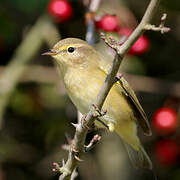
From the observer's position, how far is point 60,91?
17.9 feet

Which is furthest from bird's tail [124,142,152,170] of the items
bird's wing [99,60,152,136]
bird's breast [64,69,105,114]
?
bird's breast [64,69,105,114]

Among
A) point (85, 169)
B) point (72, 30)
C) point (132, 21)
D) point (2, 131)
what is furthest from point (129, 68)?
point (2, 131)

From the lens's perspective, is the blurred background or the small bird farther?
the blurred background

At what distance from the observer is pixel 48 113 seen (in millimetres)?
5859

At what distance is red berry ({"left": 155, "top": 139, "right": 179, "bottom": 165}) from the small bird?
1.09 metres

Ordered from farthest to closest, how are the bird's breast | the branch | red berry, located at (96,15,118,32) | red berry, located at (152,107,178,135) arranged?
red berry, located at (152,107,178,135), red berry, located at (96,15,118,32), the bird's breast, the branch

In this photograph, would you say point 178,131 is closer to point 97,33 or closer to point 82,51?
point 97,33

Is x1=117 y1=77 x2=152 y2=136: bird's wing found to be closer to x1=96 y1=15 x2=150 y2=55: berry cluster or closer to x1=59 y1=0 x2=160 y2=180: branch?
x1=59 y1=0 x2=160 y2=180: branch

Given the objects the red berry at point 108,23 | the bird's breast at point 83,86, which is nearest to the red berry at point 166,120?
the red berry at point 108,23

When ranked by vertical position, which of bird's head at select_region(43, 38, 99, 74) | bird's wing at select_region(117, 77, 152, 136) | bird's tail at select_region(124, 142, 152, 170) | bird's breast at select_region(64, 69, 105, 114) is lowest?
bird's tail at select_region(124, 142, 152, 170)

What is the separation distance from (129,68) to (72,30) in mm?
1033

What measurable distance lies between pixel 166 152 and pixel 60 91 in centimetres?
146

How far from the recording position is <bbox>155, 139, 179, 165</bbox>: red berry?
538cm

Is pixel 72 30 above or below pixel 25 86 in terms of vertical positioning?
above
